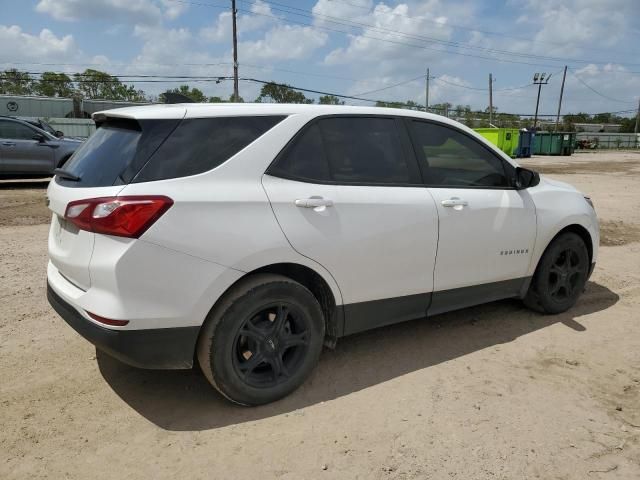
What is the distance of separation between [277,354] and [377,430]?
2.34 feet

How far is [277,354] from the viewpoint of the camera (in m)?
3.06

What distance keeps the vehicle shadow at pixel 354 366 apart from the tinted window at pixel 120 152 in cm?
133

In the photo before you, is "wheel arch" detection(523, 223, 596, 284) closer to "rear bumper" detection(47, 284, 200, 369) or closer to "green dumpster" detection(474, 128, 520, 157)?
"rear bumper" detection(47, 284, 200, 369)

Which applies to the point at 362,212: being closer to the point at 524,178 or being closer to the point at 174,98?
the point at 174,98

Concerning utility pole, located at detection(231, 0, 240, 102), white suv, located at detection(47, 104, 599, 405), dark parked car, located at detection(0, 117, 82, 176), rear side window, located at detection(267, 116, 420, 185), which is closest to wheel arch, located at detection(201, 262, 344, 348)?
white suv, located at detection(47, 104, 599, 405)

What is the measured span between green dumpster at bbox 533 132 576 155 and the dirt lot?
39.5m

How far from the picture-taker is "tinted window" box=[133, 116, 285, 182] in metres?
2.71

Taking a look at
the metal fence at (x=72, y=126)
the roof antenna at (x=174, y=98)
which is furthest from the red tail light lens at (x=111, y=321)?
the metal fence at (x=72, y=126)

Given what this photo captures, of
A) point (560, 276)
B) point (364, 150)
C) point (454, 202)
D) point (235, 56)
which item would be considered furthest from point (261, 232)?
point (235, 56)

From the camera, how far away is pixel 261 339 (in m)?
2.99

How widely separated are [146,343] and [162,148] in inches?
40.2

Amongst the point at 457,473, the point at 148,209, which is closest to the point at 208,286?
the point at 148,209

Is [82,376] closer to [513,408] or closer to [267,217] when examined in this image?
[267,217]

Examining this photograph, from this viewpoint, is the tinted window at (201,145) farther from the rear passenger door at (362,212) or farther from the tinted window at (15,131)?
the tinted window at (15,131)
